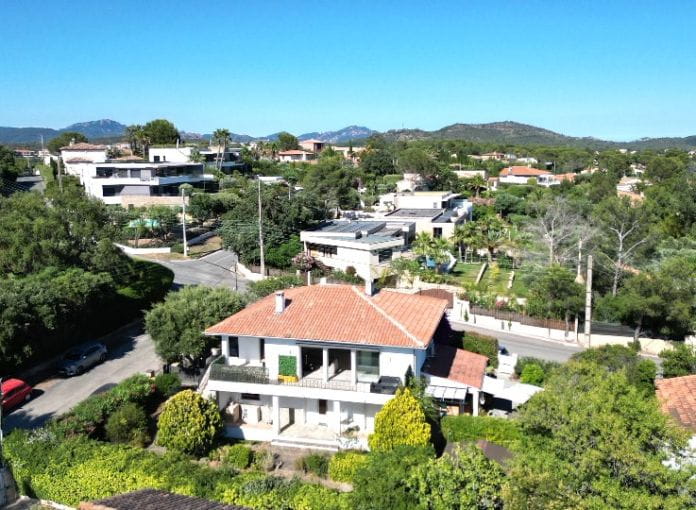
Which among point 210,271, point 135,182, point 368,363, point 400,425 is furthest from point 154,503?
point 135,182

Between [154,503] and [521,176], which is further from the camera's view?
[521,176]

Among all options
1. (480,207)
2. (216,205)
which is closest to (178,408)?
(216,205)

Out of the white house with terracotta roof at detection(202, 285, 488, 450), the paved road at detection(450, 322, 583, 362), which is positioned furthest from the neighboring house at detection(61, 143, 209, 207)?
the white house with terracotta roof at detection(202, 285, 488, 450)

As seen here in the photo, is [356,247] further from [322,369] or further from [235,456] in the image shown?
[235,456]

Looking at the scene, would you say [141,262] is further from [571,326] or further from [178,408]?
[571,326]

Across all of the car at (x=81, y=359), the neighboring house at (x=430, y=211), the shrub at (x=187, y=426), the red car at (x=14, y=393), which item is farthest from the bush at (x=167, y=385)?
the neighboring house at (x=430, y=211)

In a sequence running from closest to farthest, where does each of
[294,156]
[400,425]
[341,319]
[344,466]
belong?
[344,466]
[400,425]
[341,319]
[294,156]

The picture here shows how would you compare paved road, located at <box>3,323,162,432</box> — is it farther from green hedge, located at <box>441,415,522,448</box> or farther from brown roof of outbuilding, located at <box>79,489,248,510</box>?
green hedge, located at <box>441,415,522,448</box>
